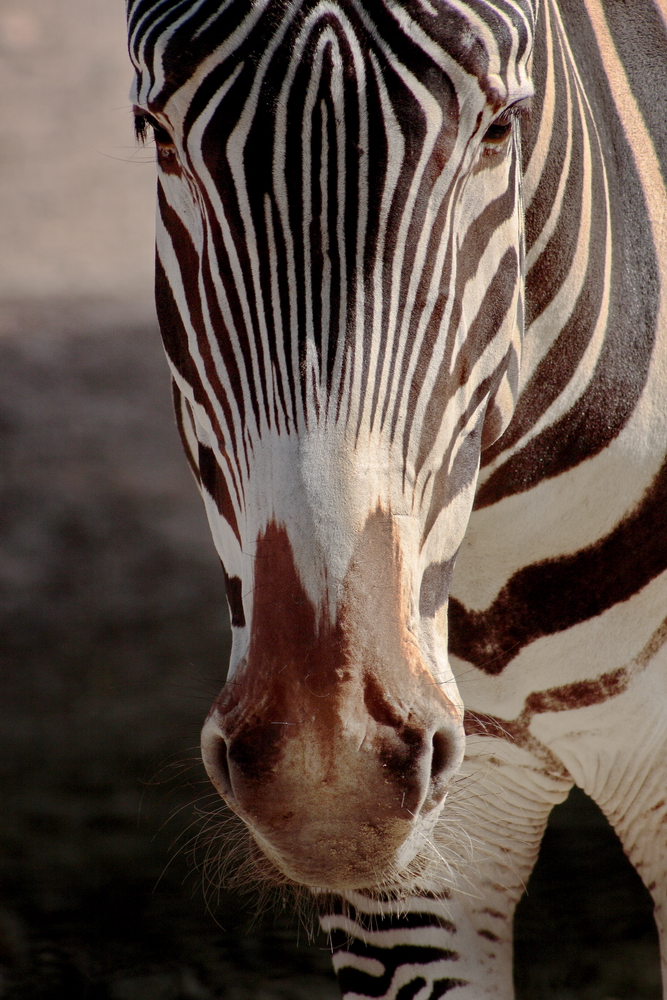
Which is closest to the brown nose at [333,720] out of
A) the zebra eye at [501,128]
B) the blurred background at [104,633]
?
the zebra eye at [501,128]

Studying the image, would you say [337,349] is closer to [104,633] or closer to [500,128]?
[500,128]

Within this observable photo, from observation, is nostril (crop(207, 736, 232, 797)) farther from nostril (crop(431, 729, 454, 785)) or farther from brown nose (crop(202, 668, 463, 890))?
nostril (crop(431, 729, 454, 785))

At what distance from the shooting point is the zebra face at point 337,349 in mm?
897

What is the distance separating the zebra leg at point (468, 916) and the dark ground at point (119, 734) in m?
0.95

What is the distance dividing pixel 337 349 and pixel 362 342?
0.03 metres

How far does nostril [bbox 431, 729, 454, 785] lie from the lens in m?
0.96

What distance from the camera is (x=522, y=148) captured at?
1275mm

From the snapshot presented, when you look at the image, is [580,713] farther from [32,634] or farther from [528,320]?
[32,634]

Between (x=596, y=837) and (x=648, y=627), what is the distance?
10.5 feet

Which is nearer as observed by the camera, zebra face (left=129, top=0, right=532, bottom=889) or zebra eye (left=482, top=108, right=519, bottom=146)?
zebra face (left=129, top=0, right=532, bottom=889)

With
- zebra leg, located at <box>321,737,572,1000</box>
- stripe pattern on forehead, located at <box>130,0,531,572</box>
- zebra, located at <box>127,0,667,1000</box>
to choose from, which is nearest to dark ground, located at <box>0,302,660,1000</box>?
zebra leg, located at <box>321,737,572,1000</box>

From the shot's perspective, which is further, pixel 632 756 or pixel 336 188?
pixel 632 756

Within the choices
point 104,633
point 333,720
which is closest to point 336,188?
point 333,720

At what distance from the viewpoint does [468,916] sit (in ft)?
5.91
